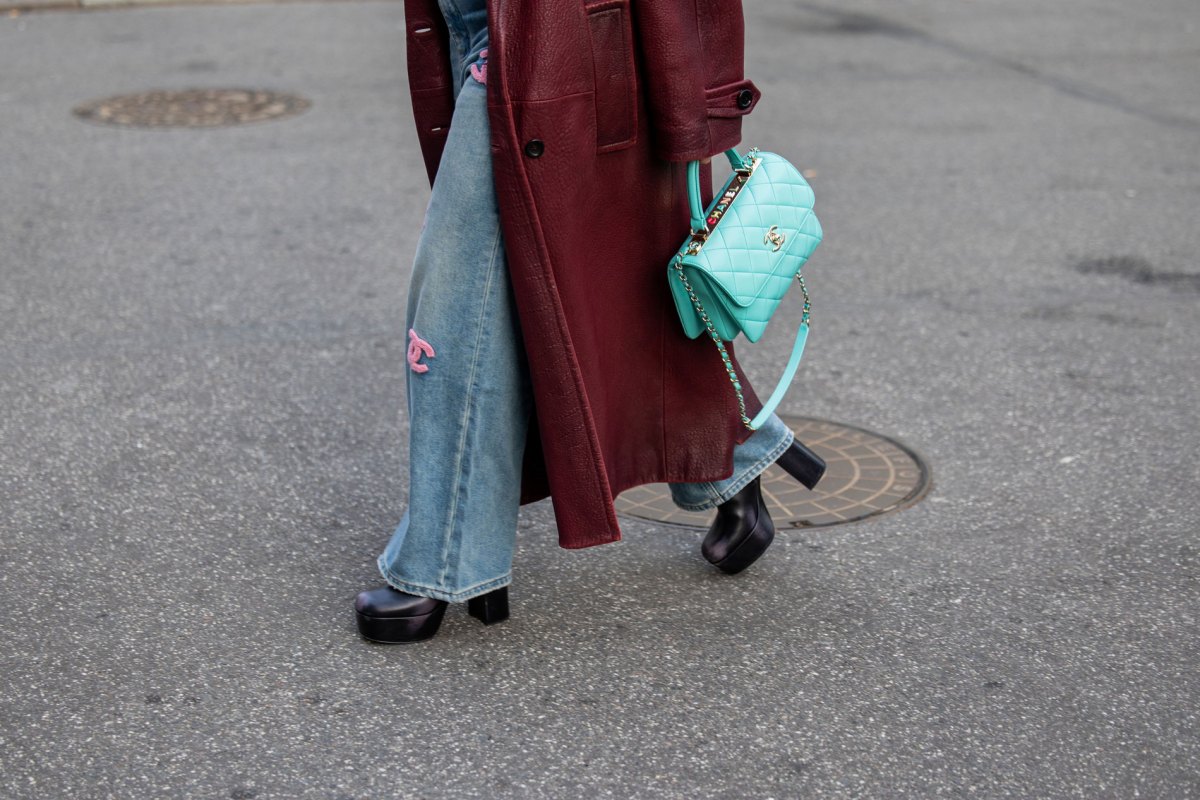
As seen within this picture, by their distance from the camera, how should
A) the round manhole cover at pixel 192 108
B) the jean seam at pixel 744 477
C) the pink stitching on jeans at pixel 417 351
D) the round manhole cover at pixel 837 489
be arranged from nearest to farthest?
the pink stitching on jeans at pixel 417 351, the jean seam at pixel 744 477, the round manhole cover at pixel 837 489, the round manhole cover at pixel 192 108

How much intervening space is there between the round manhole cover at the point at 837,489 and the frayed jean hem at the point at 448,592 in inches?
30.4

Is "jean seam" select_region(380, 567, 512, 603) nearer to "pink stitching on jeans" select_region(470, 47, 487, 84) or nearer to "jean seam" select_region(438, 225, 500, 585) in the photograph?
"jean seam" select_region(438, 225, 500, 585)

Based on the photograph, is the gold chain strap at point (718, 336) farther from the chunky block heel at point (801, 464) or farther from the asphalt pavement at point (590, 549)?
the asphalt pavement at point (590, 549)

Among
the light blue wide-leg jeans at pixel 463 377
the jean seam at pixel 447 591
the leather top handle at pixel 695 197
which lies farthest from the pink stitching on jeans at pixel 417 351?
the leather top handle at pixel 695 197

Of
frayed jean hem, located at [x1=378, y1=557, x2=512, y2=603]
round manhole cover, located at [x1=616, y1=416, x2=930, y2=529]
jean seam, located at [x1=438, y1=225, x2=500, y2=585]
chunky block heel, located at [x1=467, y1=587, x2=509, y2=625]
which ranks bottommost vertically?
round manhole cover, located at [x1=616, y1=416, x2=930, y2=529]

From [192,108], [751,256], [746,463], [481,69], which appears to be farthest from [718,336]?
[192,108]

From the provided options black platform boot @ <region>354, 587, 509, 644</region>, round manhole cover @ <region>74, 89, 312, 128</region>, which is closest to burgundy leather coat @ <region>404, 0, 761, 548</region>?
black platform boot @ <region>354, 587, 509, 644</region>

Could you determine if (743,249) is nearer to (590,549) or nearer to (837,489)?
(590,549)

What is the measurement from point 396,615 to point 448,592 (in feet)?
0.45

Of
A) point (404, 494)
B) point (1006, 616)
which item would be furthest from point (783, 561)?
point (404, 494)

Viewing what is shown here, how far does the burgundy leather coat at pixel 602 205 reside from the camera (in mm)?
2717

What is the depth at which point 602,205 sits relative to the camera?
2.94 metres

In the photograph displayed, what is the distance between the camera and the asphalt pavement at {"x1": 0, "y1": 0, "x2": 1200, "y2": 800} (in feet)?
9.18

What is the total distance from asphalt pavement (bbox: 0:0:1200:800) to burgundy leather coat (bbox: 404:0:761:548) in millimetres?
419
